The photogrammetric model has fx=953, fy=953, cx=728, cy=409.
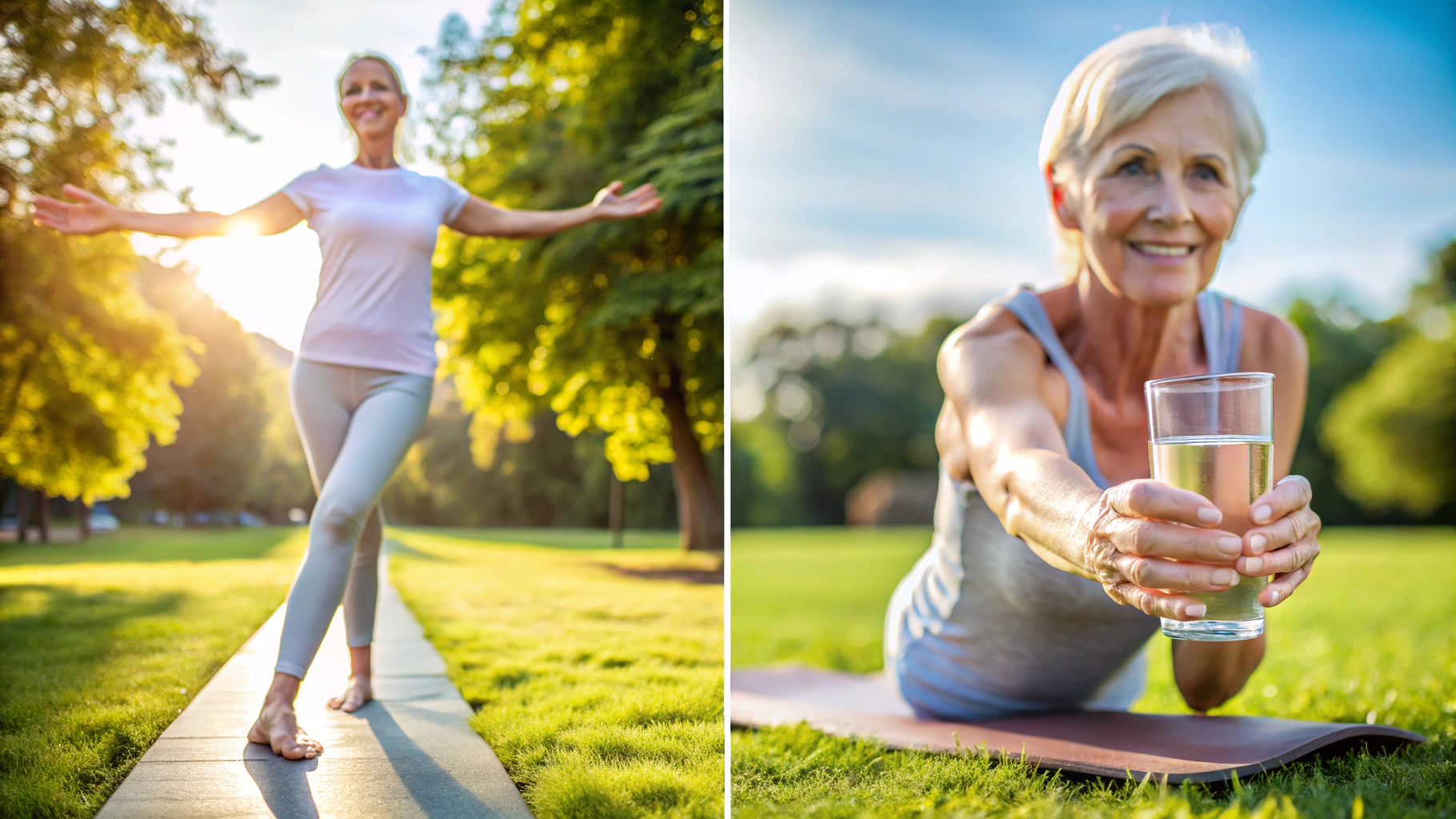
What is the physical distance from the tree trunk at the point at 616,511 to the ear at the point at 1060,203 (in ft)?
12.7

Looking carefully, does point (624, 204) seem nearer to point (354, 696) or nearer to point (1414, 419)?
point (354, 696)

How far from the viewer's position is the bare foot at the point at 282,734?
2107mm

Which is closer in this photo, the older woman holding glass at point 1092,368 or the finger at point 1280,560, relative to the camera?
Answer: the finger at point 1280,560

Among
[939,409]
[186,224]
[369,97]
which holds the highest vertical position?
[369,97]

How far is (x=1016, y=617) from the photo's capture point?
2.41 m

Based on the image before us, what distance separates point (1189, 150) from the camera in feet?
6.72

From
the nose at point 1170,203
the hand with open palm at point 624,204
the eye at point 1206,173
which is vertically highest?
the hand with open palm at point 624,204

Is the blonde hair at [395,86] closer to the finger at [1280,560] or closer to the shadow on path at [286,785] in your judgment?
the shadow on path at [286,785]

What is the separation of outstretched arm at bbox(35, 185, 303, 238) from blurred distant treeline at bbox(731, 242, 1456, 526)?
28.5 ft

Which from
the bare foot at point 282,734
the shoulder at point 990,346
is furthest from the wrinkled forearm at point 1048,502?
the bare foot at point 282,734

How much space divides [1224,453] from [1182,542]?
26 cm

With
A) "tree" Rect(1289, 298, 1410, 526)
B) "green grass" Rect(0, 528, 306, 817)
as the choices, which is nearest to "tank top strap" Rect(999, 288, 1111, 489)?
"green grass" Rect(0, 528, 306, 817)

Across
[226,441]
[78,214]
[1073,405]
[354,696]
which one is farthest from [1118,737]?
[226,441]

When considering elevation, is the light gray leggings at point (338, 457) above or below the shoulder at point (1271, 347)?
below
